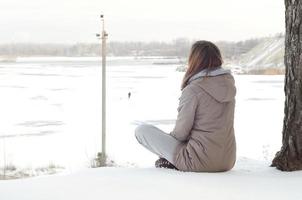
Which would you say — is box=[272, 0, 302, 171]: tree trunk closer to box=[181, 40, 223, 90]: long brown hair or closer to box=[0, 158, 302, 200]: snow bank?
box=[0, 158, 302, 200]: snow bank

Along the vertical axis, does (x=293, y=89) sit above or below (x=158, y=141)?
above

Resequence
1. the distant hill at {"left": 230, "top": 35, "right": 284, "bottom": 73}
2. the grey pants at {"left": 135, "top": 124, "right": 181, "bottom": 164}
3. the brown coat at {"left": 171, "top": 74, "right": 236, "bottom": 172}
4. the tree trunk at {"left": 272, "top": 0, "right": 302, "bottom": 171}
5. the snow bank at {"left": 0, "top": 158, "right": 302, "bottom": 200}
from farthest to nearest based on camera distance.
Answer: the distant hill at {"left": 230, "top": 35, "right": 284, "bottom": 73} < the tree trunk at {"left": 272, "top": 0, "right": 302, "bottom": 171} < the grey pants at {"left": 135, "top": 124, "right": 181, "bottom": 164} < the brown coat at {"left": 171, "top": 74, "right": 236, "bottom": 172} < the snow bank at {"left": 0, "top": 158, "right": 302, "bottom": 200}

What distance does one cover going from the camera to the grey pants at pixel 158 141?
109 inches

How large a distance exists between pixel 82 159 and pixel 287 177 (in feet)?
27.3

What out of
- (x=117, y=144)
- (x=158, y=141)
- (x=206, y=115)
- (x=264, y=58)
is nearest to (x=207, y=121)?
(x=206, y=115)

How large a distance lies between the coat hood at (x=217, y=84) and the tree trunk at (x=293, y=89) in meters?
0.44

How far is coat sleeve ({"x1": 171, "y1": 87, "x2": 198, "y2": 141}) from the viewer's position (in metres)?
2.69

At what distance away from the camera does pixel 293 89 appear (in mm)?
2947

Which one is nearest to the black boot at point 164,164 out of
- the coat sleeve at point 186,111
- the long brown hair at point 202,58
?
the coat sleeve at point 186,111

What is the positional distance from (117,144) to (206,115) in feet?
34.6

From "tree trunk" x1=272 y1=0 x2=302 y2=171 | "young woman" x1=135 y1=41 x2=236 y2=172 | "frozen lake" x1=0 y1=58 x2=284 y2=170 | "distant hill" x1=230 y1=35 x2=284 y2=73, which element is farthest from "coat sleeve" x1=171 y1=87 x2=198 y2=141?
"distant hill" x1=230 y1=35 x2=284 y2=73

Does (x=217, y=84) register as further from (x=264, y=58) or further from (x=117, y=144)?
(x=264, y=58)

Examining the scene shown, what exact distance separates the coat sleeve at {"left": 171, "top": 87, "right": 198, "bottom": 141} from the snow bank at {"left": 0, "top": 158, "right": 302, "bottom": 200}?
24 centimetres

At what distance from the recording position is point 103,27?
55.2 ft
